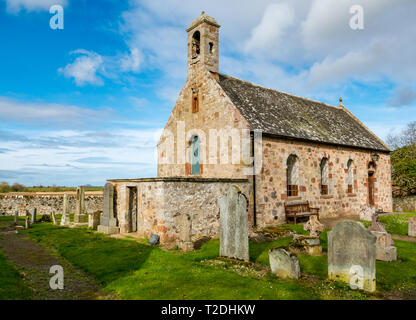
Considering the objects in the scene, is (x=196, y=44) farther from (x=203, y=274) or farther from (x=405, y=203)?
(x=405, y=203)

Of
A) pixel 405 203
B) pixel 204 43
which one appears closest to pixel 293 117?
pixel 204 43

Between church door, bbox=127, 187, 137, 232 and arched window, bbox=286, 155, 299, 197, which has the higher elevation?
arched window, bbox=286, 155, 299, 197

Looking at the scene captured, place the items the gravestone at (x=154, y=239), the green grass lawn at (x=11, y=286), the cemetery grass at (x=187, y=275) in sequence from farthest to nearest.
Answer: 1. the gravestone at (x=154, y=239)
2. the green grass lawn at (x=11, y=286)
3. the cemetery grass at (x=187, y=275)

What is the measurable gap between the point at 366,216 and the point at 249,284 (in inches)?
540

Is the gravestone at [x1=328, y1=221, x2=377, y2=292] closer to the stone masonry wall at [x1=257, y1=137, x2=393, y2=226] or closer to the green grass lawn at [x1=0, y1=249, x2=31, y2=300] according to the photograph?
the green grass lawn at [x1=0, y1=249, x2=31, y2=300]

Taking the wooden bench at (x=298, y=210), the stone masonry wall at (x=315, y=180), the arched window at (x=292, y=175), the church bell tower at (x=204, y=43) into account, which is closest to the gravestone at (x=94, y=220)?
the stone masonry wall at (x=315, y=180)

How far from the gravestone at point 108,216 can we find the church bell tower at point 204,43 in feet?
30.9

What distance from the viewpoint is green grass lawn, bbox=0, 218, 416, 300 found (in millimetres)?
6203

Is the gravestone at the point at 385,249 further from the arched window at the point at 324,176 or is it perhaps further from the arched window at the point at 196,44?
the arched window at the point at 196,44

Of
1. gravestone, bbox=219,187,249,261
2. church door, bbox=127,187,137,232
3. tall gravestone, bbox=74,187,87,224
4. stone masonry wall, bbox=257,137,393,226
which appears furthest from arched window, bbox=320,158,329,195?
tall gravestone, bbox=74,187,87,224

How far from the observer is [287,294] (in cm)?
603

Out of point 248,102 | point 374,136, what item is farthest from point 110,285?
point 374,136

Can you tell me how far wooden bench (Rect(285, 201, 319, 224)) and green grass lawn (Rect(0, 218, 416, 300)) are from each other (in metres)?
4.37

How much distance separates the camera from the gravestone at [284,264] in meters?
7.34
